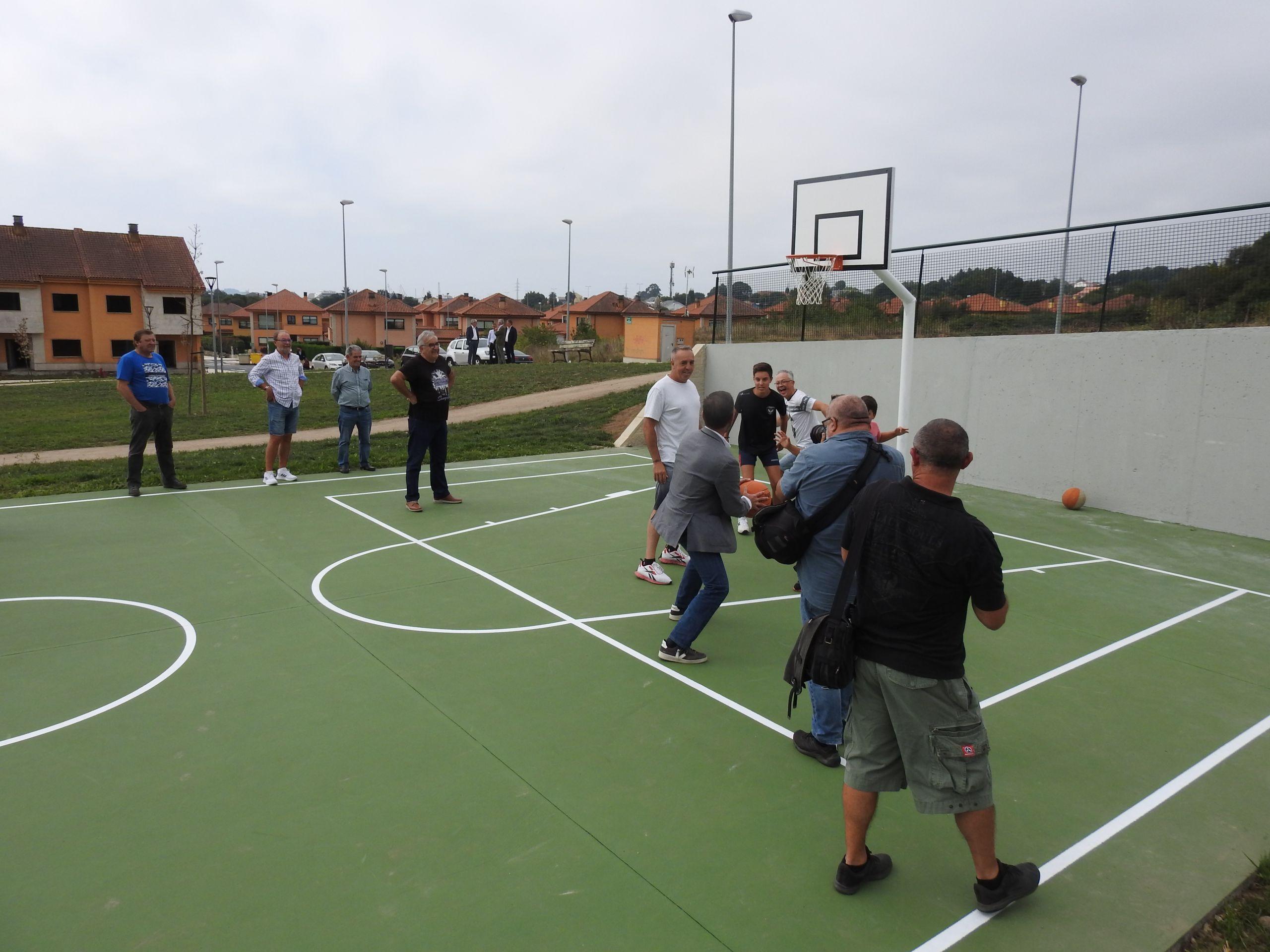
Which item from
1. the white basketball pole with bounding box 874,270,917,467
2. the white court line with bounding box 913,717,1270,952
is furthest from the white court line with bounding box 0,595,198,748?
the white basketball pole with bounding box 874,270,917,467

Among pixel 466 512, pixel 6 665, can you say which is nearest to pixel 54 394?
pixel 466 512

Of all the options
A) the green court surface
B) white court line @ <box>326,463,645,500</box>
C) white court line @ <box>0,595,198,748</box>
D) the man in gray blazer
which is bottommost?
the green court surface

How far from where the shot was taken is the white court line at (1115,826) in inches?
120

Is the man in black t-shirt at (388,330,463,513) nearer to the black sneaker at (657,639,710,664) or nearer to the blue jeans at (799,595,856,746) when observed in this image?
the black sneaker at (657,639,710,664)

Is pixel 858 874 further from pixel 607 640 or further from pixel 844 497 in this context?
pixel 607 640

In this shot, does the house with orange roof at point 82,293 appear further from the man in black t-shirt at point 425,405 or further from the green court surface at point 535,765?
the green court surface at point 535,765

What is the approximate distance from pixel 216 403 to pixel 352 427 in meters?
14.1

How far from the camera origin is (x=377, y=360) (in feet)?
154

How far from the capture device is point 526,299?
14075 cm

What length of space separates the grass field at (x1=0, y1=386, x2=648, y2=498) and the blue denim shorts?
54.3 inches

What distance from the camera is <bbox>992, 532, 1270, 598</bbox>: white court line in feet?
25.6

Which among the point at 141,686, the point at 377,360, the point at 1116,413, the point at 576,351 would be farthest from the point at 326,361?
the point at 141,686

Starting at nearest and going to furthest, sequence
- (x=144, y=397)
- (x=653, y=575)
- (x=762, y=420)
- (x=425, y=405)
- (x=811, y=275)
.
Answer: (x=653, y=575) < (x=762, y=420) < (x=425, y=405) < (x=144, y=397) < (x=811, y=275)

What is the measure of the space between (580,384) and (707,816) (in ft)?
71.6
